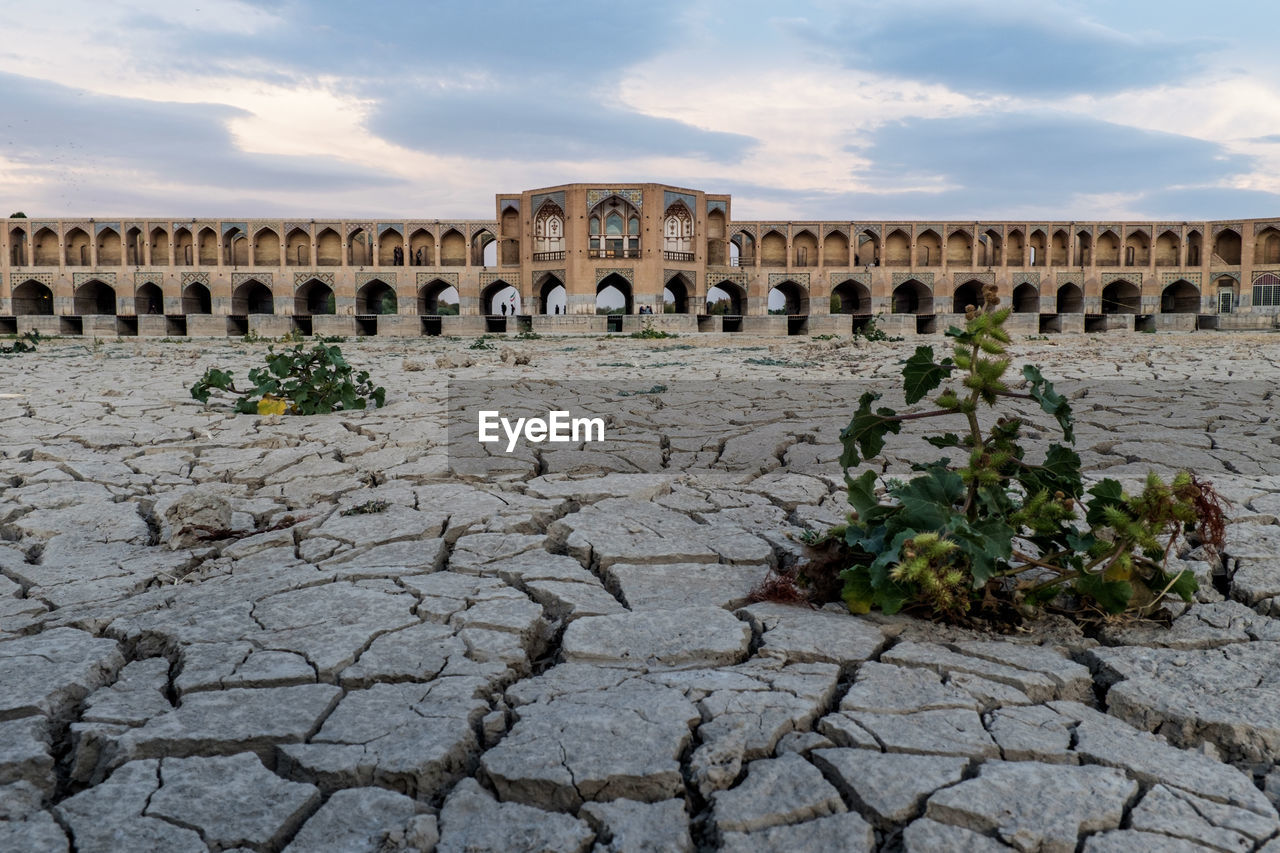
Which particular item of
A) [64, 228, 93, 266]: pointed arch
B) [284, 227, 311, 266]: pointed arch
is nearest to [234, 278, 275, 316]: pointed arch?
[284, 227, 311, 266]: pointed arch

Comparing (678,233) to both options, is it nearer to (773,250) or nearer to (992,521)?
(773,250)

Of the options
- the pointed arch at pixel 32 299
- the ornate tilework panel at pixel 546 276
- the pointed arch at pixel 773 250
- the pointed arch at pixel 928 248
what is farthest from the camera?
the pointed arch at pixel 928 248

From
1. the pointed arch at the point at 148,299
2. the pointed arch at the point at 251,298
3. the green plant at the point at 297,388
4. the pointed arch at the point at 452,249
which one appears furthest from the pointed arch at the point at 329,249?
the green plant at the point at 297,388

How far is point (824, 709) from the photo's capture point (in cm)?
150

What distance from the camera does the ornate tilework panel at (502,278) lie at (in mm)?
26375

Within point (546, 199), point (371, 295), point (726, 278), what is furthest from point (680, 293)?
point (371, 295)

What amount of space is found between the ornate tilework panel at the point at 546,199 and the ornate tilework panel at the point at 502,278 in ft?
6.91

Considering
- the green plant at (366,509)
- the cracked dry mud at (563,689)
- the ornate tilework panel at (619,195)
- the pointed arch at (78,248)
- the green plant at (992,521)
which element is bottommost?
the cracked dry mud at (563,689)

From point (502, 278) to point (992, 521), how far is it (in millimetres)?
25643

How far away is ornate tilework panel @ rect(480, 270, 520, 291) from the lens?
26.4 m

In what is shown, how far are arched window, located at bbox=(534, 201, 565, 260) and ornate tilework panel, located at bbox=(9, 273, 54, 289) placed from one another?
14.6 metres

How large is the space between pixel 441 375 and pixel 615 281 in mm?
18875

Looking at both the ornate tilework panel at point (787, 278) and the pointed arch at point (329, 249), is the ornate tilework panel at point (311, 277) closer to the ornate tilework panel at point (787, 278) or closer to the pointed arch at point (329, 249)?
the pointed arch at point (329, 249)

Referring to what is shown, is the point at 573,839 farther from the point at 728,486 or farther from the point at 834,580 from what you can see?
the point at 728,486
